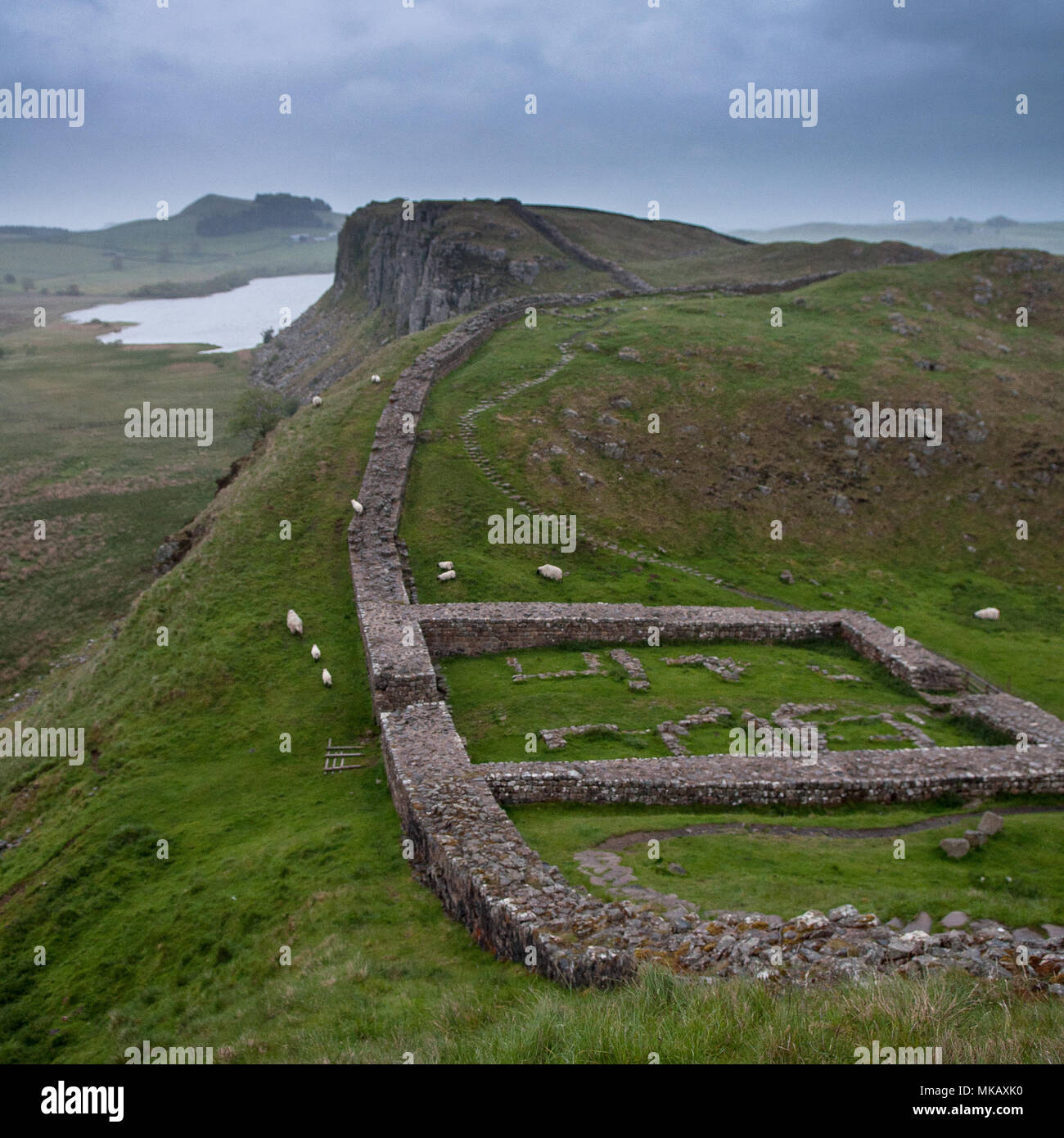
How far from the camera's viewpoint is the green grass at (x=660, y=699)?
78.7ft

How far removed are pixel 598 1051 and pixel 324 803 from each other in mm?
14617

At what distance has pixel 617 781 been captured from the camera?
69.6 feet

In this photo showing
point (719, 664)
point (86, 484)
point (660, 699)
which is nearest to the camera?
point (660, 699)

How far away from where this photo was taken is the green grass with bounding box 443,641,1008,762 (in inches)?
944

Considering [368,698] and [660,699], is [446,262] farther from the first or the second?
[660,699]

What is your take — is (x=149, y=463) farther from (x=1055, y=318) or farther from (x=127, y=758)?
(x=1055, y=318)

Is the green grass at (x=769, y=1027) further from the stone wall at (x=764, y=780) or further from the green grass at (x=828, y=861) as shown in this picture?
the stone wall at (x=764, y=780)

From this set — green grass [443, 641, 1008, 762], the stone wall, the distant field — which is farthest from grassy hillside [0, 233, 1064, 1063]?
the distant field

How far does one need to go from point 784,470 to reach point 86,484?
200ft

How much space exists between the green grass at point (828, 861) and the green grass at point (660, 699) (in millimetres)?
3048

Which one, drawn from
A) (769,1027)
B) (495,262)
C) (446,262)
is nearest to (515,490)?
(769,1027)

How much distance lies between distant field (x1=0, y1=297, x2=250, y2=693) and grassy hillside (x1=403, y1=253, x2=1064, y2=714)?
23575mm

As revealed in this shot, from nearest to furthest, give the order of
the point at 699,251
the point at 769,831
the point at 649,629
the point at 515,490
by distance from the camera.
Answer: the point at 769,831, the point at 649,629, the point at 515,490, the point at 699,251

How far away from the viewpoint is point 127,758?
24.8m
